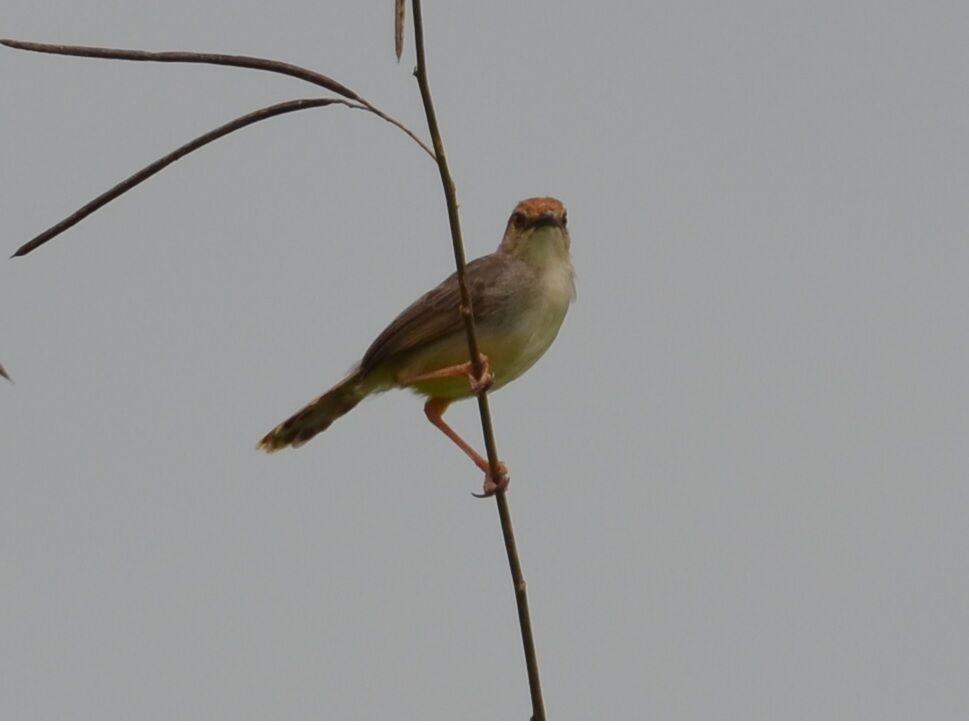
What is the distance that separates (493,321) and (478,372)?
3371 mm

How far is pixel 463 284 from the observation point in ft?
12.4

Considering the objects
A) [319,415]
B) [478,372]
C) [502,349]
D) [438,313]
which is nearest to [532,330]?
[502,349]

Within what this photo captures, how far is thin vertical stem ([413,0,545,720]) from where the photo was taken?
3.45 metres

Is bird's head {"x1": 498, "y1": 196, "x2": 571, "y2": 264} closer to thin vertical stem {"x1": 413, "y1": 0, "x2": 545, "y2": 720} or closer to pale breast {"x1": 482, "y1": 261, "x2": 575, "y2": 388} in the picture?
pale breast {"x1": 482, "y1": 261, "x2": 575, "y2": 388}

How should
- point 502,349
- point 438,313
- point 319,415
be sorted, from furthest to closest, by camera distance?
point 319,415 < point 438,313 < point 502,349

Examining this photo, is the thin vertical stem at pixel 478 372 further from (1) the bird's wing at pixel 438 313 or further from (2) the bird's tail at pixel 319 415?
(2) the bird's tail at pixel 319 415

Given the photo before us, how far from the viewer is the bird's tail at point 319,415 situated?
804 cm

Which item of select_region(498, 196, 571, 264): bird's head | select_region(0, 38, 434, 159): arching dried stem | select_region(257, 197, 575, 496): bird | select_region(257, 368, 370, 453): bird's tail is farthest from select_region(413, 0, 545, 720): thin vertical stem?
select_region(257, 368, 370, 453): bird's tail

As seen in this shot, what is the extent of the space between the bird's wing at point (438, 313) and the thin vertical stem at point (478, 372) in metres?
3.11

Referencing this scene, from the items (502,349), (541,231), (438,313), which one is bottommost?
(502,349)

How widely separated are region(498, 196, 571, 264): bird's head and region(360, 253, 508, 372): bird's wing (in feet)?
0.43

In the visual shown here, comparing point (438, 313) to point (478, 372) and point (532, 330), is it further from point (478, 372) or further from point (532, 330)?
point (478, 372)

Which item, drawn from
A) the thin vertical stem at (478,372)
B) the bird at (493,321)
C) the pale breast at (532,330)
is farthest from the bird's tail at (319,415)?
the thin vertical stem at (478,372)

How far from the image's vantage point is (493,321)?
24.2 ft
